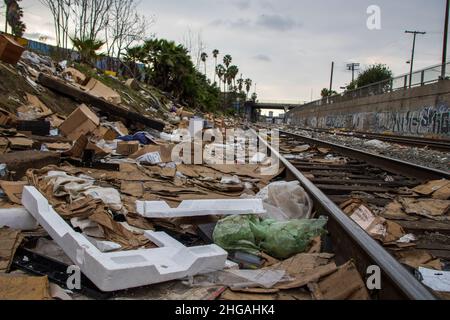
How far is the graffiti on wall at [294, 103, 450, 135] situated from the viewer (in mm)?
22467

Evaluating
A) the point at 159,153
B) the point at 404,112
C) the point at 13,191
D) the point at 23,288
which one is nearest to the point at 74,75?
the point at 159,153

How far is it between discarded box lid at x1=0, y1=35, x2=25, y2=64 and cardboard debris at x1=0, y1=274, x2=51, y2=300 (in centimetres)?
959

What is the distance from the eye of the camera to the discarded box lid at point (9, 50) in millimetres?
10523

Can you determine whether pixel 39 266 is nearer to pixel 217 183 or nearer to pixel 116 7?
pixel 217 183

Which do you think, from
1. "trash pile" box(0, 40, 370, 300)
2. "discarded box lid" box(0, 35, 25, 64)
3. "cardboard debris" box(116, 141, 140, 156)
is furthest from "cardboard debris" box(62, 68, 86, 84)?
"trash pile" box(0, 40, 370, 300)

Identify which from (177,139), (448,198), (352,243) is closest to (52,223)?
(352,243)

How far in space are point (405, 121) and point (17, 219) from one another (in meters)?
26.8

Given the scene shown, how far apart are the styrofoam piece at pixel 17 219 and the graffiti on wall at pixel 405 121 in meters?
21.7

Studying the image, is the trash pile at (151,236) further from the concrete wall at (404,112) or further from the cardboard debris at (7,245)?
the concrete wall at (404,112)

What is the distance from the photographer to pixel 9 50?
35.1ft

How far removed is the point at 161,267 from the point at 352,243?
1304mm

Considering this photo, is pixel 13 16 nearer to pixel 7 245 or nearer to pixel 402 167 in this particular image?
pixel 402 167

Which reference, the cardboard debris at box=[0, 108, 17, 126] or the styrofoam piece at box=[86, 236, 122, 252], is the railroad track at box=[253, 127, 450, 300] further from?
the cardboard debris at box=[0, 108, 17, 126]

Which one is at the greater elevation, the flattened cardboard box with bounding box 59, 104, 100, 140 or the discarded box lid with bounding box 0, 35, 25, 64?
the discarded box lid with bounding box 0, 35, 25, 64
